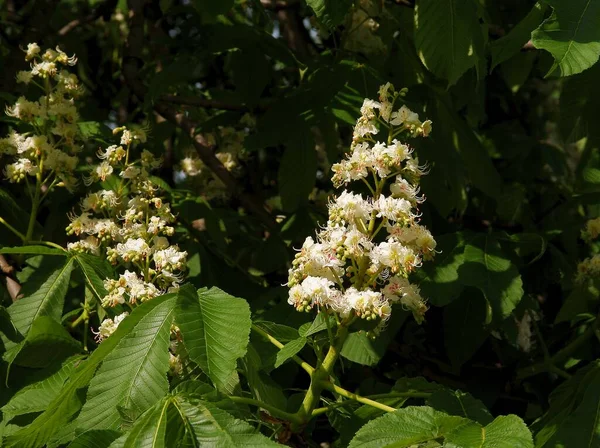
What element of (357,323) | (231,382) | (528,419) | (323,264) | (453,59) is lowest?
(528,419)

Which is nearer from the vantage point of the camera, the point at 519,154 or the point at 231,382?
the point at 231,382

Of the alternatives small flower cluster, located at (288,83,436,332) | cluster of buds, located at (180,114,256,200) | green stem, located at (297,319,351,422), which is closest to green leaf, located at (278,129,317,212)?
cluster of buds, located at (180,114,256,200)

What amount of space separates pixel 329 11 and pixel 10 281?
1.15m

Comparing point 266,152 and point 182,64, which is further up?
point 182,64

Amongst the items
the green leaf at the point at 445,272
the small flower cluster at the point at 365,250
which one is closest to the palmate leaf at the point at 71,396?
the small flower cluster at the point at 365,250

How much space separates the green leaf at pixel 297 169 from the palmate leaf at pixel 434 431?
1.11 meters

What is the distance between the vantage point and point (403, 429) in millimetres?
1604

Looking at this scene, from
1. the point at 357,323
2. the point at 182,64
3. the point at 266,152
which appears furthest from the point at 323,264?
the point at 266,152

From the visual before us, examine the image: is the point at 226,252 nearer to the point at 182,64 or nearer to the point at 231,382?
the point at 182,64

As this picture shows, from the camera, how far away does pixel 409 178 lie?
1806 millimetres

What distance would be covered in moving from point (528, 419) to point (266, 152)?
1579 mm

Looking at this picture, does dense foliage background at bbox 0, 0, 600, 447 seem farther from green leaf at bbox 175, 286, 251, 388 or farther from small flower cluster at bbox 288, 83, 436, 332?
small flower cluster at bbox 288, 83, 436, 332

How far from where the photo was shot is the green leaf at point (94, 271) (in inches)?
81.7

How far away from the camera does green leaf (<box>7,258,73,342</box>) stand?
2090mm
